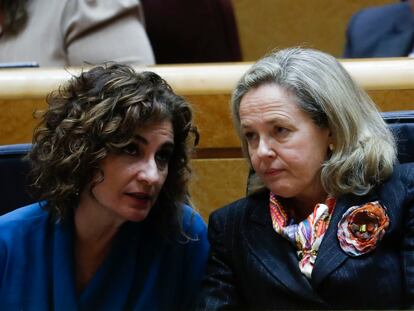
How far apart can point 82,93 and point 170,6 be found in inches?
28.5

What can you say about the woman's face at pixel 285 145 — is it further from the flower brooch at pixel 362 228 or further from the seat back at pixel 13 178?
the seat back at pixel 13 178

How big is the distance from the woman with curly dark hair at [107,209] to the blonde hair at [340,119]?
174 mm

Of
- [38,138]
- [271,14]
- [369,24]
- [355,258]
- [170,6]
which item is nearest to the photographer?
[355,258]

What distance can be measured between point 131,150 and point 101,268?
181 mm

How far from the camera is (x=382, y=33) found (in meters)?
2.18

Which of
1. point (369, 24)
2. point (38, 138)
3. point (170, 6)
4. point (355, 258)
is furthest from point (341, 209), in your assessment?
point (369, 24)

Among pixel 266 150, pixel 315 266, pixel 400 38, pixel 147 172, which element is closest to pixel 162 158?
pixel 147 172

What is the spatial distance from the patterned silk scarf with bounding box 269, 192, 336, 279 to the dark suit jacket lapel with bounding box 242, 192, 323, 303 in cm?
1

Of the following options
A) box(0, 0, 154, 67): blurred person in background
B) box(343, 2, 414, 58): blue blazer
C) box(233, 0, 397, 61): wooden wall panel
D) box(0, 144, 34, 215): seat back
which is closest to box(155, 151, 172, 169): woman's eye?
box(0, 144, 34, 215): seat back

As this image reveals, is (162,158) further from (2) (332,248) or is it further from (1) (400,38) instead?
(1) (400,38)

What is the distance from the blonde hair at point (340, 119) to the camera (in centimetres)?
128

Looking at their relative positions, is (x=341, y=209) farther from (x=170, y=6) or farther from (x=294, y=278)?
(x=170, y=6)

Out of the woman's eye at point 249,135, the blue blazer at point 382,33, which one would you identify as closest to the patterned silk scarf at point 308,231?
the woman's eye at point 249,135

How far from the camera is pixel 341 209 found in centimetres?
127
